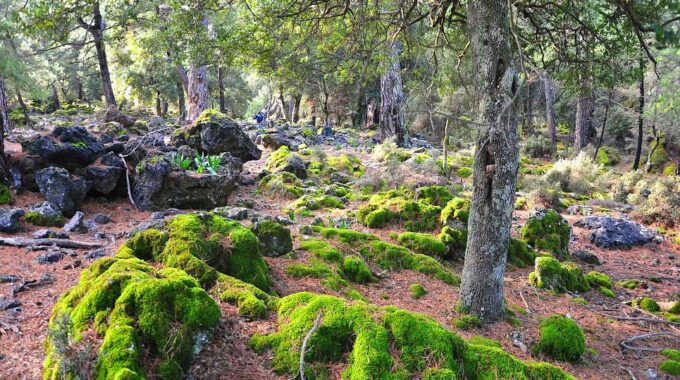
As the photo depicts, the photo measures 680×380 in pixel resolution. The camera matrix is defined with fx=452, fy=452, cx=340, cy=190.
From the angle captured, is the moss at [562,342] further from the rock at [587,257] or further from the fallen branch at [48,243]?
the fallen branch at [48,243]

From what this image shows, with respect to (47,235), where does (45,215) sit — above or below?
above

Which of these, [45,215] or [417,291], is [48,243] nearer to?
[45,215]

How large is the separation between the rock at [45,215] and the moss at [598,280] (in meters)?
8.49

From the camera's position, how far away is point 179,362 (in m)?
3.22

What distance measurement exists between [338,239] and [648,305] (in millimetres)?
4764

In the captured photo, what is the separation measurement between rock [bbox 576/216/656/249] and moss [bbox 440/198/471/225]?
11.9ft

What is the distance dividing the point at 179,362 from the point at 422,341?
5.97 ft

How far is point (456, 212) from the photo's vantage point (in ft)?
27.7

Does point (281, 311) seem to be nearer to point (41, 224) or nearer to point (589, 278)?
point (41, 224)

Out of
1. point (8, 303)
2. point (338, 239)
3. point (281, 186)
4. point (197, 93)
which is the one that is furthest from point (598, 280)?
point (197, 93)

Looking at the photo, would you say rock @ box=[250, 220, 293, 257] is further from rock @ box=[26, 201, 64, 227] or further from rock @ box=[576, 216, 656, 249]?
rock @ box=[576, 216, 656, 249]

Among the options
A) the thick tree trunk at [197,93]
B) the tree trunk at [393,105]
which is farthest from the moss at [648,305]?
the thick tree trunk at [197,93]

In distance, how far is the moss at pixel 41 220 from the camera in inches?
255

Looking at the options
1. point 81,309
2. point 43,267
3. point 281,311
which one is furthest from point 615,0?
point 43,267
